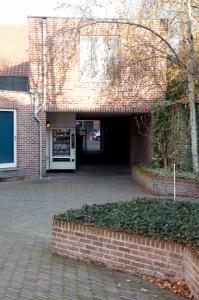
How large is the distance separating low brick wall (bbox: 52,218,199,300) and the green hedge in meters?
0.10

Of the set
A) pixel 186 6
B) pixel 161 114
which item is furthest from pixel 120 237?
pixel 161 114

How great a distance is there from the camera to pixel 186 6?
14.2 meters

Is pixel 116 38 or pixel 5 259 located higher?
pixel 116 38

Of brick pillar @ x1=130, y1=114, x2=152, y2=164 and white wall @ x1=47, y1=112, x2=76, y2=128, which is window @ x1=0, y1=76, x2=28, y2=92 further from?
brick pillar @ x1=130, y1=114, x2=152, y2=164

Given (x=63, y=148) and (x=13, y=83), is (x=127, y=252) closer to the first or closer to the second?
(x=63, y=148)

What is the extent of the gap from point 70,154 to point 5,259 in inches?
641

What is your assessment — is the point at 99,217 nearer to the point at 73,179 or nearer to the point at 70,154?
the point at 73,179

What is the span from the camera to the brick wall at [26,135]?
19656 mm

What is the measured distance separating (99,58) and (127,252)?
1182cm

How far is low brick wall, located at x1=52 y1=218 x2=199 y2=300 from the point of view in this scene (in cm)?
588

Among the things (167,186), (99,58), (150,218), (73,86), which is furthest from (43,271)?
(73,86)

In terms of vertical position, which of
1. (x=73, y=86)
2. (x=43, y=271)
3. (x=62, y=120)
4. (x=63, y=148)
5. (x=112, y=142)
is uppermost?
(x=73, y=86)

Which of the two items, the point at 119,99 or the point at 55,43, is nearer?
the point at 55,43

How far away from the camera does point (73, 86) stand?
1980cm
